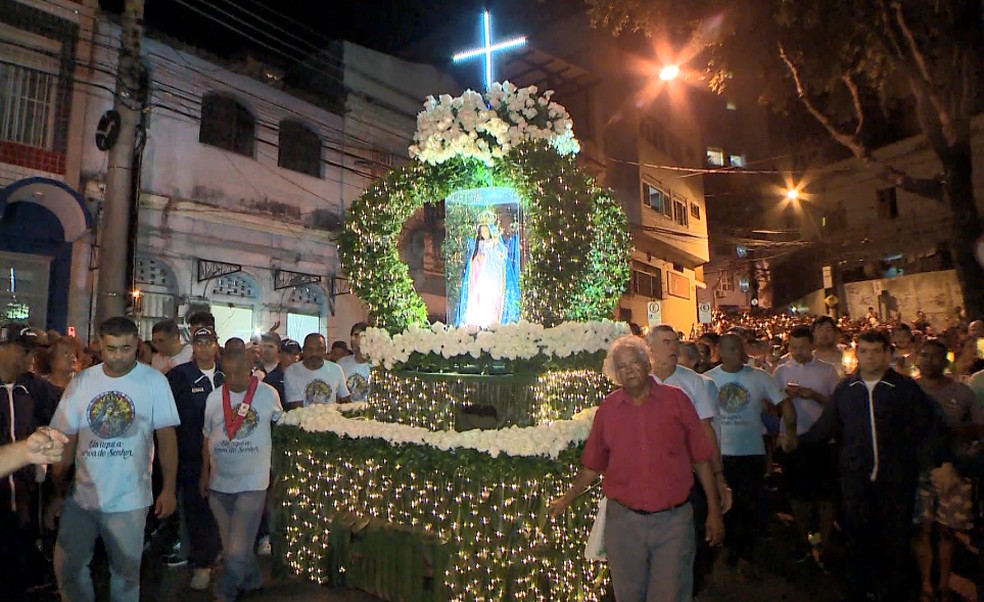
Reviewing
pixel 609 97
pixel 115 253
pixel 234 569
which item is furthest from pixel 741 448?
pixel 609 97

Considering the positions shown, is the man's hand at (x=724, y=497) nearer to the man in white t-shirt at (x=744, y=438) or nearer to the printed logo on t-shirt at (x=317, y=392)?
the man in white t-shirt at (x=744, y=438)


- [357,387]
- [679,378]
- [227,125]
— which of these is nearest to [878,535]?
[679,378]

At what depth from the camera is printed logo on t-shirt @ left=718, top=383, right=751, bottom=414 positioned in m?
5.62

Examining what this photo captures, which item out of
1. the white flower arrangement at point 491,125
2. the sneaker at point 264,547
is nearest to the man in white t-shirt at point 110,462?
the sneaker at point 264,547

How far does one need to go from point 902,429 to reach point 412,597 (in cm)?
376

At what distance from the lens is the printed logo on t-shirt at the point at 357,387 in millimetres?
7711

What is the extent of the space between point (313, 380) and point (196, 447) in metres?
1.77

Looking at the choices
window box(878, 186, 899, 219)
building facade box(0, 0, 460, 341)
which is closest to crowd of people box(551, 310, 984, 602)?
building facade box(0, 0, 460, 341)

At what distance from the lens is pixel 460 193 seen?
276 inches

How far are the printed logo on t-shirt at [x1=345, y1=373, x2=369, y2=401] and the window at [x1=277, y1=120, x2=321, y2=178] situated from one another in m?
10.6

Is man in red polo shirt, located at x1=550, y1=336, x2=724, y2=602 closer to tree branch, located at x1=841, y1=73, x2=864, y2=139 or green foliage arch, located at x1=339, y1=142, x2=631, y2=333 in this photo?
green foliage arch, located at x1=339, y1=142, x2=631, y2=333

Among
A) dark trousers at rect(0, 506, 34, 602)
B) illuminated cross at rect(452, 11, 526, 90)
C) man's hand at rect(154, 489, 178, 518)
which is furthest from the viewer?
illuminated cross at rect(452, 11, 526, 90)

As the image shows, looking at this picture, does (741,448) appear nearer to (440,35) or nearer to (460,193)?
(460,193)

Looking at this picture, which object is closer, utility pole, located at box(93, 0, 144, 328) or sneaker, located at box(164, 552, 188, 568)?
sneaker, located at box(164, 552, 188, 568)
